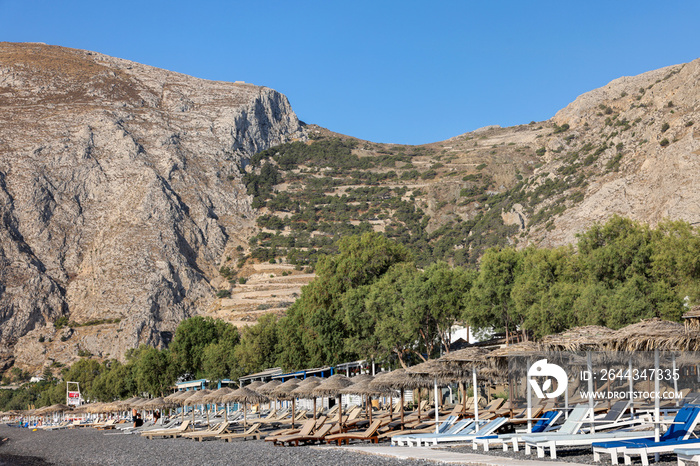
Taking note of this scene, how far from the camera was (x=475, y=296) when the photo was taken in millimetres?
36281

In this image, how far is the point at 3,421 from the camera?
87375 mm

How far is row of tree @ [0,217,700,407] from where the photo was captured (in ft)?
98.7

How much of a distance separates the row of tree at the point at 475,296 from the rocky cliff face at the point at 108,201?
48.3m

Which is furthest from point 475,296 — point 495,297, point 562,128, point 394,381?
point 562,128

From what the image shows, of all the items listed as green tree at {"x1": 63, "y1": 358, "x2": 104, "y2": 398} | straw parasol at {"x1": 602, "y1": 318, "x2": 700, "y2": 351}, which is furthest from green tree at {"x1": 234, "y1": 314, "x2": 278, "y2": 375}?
straw parasol at {"x1": 602, "y1": 318, "x2": 700, "y2": 351}

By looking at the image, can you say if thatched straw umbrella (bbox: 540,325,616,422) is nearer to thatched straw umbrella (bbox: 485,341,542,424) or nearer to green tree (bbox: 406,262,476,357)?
thatched straw umbrella (bbox: 485,341,542,424)

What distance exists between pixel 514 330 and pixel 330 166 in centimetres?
12589

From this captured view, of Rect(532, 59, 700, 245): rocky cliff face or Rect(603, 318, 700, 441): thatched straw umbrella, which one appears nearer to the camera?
Rect(603, 318, 700, 441): thatched straw umbrella

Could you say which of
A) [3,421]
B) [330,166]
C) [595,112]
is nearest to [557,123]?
[595,112]

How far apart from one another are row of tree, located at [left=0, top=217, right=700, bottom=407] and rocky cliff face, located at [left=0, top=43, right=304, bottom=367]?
4828 cm

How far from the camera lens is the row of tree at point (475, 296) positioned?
3009 centimetres

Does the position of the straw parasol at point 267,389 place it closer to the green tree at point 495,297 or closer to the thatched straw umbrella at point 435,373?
the thatched straw umbrella at point 435,373

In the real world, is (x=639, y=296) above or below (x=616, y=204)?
below

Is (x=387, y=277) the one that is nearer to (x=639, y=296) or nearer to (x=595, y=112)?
(x=639, y=296)
